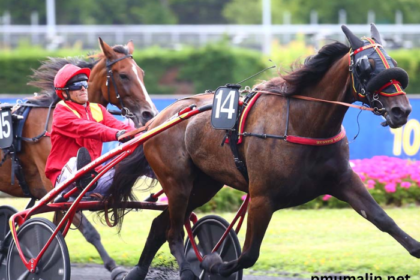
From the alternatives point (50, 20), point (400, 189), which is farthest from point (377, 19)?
point (400, 189)

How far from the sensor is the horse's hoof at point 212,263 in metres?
5.11

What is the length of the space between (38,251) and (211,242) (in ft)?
4.24

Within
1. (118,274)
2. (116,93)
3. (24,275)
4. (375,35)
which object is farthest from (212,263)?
(116,93)

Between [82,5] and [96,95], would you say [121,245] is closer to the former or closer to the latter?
[96,95]

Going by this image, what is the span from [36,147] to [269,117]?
7.92 ft

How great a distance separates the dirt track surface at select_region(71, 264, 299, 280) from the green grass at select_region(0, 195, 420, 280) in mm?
96

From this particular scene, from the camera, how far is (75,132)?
5.46 metres

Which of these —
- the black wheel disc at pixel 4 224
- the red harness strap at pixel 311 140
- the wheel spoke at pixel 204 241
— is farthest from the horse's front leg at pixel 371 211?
the black wheel disc at pixel 4 224

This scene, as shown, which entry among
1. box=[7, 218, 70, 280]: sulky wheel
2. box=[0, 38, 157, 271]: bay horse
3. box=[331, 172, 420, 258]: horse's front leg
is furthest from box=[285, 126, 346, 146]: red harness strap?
box=[0, 38, 157, 271]: bay horse

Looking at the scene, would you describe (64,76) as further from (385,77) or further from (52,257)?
(385,77)

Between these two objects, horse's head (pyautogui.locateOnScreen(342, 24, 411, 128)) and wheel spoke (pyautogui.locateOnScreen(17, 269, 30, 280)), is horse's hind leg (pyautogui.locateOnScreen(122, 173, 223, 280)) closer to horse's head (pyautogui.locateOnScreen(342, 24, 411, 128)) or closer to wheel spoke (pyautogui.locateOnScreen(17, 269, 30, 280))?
wheel spoke (pyautogui.locateOnScreen(17, 269, 30, 280))

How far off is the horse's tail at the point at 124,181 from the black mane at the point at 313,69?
1476mm

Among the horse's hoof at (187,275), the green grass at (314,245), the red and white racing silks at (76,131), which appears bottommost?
the green grass at (314,245)

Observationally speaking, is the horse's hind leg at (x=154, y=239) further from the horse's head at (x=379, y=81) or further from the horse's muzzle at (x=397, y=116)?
the horse's muzzle at (x=397, y=116)
